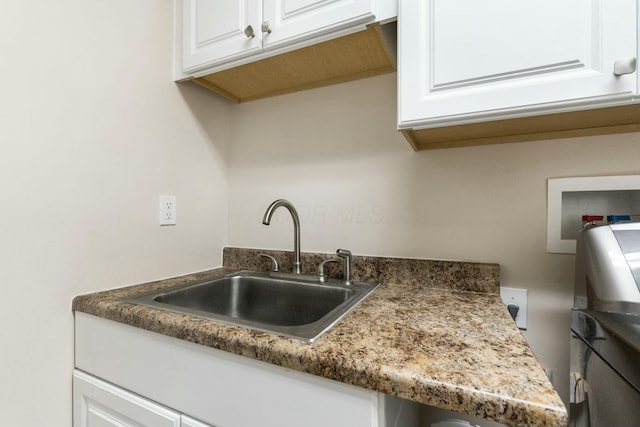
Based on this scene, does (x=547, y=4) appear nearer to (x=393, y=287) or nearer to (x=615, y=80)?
(x=615, y=80)

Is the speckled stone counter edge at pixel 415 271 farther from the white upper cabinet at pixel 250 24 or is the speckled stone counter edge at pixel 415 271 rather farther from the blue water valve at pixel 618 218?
the white upper cabinet at pixel 250 24

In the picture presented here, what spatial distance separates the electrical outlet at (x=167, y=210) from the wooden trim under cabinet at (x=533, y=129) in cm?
92

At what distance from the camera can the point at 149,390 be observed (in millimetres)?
768

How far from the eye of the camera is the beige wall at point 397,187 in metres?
0.92

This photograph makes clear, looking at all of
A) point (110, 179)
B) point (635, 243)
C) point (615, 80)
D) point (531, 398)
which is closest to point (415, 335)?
point (531, 398)

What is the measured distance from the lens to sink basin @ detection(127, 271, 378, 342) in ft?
3.38

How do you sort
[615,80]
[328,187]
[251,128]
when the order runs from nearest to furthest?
[615,80] < [328,187] < [251,128]

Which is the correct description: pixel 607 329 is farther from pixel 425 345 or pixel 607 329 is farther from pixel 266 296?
pixel 266 296

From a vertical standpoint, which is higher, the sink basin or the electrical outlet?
the electrical outlet

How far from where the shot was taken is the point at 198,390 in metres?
0.69

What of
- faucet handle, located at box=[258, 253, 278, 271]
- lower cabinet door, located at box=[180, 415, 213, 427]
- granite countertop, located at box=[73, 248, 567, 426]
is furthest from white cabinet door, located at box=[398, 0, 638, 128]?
lower cabinet door, located at box=[180, 415, 213, 427]

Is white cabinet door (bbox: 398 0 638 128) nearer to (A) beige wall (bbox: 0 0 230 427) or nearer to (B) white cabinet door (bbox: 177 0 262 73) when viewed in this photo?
(B) white cabinet door (bbox: 177 0 262 73)

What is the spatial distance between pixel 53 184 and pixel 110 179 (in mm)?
156

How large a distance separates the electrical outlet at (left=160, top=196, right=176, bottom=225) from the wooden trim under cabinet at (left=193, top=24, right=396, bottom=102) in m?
0.49
